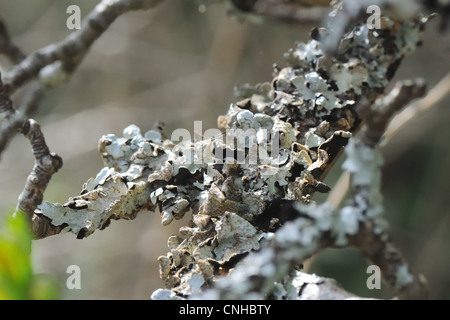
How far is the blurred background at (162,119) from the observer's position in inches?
73.0

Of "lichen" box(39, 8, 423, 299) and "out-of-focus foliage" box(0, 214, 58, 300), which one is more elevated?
"lichen" box(39, 8, 423, 299)

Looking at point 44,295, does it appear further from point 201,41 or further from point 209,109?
point 201,41


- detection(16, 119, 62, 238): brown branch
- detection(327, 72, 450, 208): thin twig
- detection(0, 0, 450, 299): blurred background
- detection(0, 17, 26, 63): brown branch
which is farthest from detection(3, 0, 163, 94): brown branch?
detection(0, 0, 450, 299): blurred background

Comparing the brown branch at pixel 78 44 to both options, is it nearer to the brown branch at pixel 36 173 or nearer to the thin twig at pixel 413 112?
the brown branch at pixel 36 173

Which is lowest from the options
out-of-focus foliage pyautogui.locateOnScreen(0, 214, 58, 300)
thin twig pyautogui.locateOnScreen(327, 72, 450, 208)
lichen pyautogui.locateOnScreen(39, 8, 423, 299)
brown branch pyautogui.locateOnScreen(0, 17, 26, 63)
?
out-of-focus foliage pyautogui.locateOnScreen(0, 214, 58, 300)

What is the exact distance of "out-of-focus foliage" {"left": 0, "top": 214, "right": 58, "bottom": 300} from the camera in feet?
0.99

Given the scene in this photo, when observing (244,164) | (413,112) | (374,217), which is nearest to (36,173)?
(244,164)

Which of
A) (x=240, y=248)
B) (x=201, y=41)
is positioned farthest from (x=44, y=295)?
(x=201, y=41)

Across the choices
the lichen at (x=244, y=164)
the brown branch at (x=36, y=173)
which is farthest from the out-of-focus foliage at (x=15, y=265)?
the brown branch at (x=36, y=173)

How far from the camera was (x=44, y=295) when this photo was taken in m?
0.32

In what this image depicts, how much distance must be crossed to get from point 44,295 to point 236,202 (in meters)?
0.25

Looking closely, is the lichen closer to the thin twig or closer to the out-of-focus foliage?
the out-of-focus foliage

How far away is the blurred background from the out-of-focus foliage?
1587 mm

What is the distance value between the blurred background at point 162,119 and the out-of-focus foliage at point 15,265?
5.21ft
